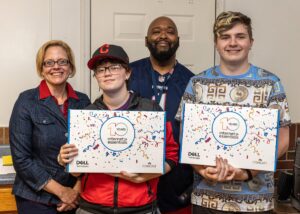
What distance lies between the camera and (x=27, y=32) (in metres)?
2.57

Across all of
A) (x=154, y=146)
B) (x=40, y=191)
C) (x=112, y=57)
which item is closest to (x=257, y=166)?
(x=154, y=146)

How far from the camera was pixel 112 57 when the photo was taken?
1651 mm

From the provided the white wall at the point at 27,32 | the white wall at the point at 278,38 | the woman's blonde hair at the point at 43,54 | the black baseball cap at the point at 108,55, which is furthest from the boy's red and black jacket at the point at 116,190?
the white wall at the point at 278,38

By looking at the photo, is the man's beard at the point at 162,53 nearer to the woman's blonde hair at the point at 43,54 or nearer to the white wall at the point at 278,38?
the woman's blonde hair at the point at 43,54

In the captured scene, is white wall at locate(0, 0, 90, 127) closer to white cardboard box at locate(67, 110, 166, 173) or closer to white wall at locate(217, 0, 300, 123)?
white wall at locate(217, 0, 300, 123)

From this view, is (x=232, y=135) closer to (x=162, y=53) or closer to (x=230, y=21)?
(x=230, y=21)

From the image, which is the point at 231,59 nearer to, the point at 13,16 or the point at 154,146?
the point at 154,146

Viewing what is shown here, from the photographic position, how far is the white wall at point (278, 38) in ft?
9.27

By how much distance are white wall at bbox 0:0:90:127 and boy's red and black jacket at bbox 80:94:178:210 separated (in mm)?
1051

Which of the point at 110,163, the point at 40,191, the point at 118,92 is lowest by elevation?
the point at 40,191

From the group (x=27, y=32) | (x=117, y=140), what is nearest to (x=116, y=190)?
(x=117, y=140)

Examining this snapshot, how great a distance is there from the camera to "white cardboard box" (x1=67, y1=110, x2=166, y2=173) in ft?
5.30

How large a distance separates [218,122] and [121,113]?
388mm

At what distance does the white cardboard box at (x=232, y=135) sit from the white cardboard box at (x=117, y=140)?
0.13 m
